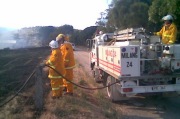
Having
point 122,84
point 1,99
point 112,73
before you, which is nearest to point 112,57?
point 112,73

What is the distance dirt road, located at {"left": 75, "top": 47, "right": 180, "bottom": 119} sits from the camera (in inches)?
A: 340

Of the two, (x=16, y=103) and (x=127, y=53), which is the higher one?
(x=127, y=53)

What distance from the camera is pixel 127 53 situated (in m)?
8.59

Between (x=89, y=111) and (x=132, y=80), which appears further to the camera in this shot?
(x=132, y=80)

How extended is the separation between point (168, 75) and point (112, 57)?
1859mm

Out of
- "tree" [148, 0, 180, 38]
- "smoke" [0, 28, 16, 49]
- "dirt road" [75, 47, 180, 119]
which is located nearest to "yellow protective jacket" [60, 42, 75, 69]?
"dirt road" [75, 47, 180, 119]

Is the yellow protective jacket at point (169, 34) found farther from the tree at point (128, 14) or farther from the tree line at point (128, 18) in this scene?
the tree at point (128, 14)

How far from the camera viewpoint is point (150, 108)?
31.5ft

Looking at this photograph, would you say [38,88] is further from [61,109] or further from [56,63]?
[56,63]

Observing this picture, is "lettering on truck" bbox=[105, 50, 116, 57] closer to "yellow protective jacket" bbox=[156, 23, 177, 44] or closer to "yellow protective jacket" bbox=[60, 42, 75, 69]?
"yellow protective jacket" bbox=[60, 42, 75, 69]

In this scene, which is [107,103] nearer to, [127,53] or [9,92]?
[127,53]

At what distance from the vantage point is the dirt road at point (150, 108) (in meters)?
8.65

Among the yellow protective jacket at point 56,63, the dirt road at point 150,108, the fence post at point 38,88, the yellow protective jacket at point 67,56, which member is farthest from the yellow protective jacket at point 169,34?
the fence post at point 38,88

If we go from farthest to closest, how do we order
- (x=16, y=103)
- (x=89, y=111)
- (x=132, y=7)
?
(x=132, y=7) → (x=16, y=103) → (x=89, y=111)
